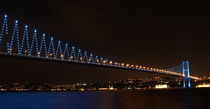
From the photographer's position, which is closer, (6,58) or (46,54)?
(6,58)

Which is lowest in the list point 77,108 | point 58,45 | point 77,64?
point 77,108

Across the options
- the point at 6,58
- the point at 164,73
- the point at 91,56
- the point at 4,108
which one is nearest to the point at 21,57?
the point at 6,58

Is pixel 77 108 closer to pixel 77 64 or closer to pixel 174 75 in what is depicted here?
pixel 77 64

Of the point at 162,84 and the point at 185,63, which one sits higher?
the point at 185,63

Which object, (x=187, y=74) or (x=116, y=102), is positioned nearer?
(x=116, y=102)

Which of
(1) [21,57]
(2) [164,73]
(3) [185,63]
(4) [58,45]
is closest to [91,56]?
(4) [58,45]

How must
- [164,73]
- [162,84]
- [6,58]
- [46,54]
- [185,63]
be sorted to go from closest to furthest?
[6,58]
[46,54]
[164,73]
[185,63]
[162,84]

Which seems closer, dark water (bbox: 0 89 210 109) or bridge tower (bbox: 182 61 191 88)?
dark water (bbox: 0 89 210 109)

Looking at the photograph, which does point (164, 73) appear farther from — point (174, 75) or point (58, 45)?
point (58, 45)

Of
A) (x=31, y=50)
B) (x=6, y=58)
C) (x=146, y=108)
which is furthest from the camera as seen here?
(x=31, y=50)

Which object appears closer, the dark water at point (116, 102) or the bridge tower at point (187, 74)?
the dark water at point (116, 102)
